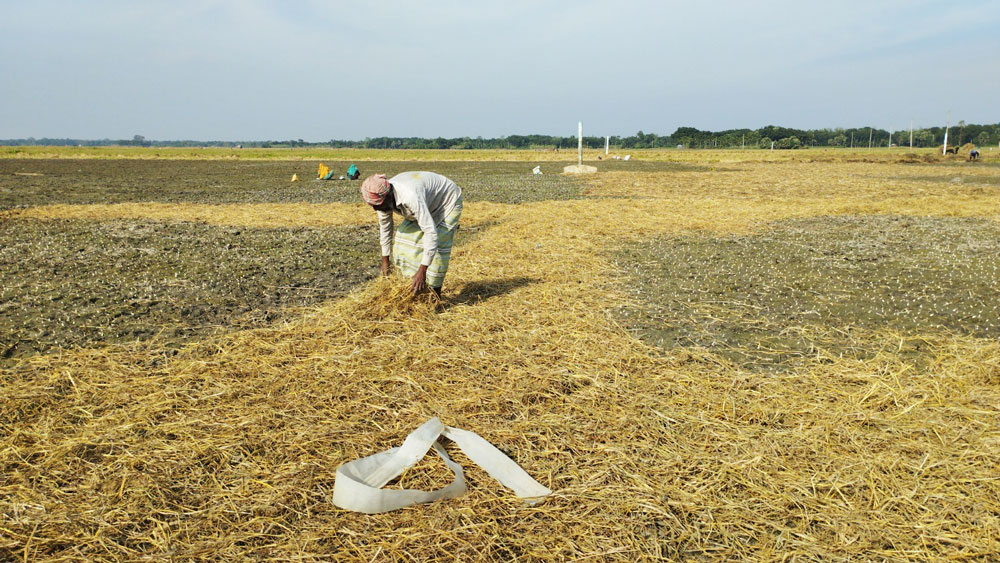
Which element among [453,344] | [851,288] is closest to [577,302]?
[453,344]

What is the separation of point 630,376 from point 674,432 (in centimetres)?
89

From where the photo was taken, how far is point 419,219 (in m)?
5.77

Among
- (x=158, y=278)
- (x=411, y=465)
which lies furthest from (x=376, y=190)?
(x=158, y=278)

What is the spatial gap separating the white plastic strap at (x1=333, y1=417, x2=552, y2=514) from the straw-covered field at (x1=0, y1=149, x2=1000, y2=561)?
0.07 meters

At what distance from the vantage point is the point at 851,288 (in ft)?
23.5

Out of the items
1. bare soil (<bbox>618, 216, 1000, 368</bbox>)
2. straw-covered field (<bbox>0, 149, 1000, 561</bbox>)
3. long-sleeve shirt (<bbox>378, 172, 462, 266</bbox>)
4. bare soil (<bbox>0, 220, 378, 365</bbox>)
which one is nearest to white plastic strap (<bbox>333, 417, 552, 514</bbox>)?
straw-covered field (<bbox>0, 149, 1000, 561</bbox>)

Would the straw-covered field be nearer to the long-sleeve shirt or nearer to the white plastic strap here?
the white plastic strap

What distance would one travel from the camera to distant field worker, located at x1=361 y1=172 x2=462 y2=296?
5672 mm

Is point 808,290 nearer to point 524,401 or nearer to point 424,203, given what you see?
point 524,401

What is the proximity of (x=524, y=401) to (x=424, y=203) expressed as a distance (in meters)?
2.40

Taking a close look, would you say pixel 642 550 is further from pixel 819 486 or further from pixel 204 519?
pixel 204 519

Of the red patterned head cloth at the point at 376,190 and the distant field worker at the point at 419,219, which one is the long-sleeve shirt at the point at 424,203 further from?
the red patterned head cloth at the point at 376,190

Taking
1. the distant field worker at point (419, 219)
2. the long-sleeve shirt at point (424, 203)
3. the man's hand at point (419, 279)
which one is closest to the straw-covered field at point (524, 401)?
the man's hand at point (419, 279)

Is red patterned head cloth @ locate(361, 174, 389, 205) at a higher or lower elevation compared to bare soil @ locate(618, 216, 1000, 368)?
higher
